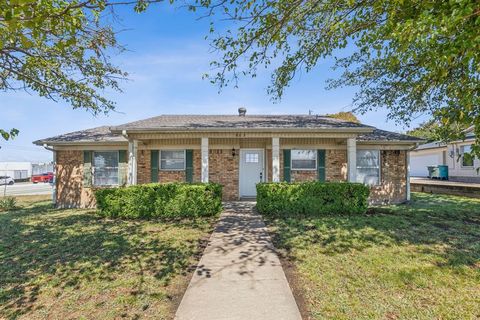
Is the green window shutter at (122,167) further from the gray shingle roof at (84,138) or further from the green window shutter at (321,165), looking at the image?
the green window shutter at (321,165)

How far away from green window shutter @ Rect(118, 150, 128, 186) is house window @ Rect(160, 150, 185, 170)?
5.04 ft

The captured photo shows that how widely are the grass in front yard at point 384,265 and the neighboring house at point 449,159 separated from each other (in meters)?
12.3

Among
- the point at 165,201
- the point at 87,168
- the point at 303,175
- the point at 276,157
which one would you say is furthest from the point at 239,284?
the point at 87,168

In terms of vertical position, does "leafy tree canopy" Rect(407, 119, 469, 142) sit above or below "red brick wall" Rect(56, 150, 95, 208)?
above

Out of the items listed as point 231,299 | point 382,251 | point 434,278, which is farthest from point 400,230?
point 231,299

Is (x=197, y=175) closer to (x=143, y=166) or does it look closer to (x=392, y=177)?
(x=143, y=166)

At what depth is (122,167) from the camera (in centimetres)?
1157

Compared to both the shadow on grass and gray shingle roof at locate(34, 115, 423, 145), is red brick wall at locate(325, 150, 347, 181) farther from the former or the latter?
the shadow on grass

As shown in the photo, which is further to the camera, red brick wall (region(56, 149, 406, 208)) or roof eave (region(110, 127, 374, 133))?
red brick wall (region(56, 149, 406, 208))

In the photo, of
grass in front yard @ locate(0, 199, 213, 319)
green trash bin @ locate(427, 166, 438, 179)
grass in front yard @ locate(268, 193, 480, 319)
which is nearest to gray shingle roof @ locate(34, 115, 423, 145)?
grass in front yard @ locate(268, 193, 480, 319)

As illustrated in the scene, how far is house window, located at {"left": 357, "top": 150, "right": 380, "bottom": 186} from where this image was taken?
1180 centimetres

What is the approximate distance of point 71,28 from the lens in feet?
10.2

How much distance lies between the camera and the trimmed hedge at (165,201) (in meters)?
8.51

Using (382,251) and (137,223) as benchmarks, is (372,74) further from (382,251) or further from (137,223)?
(137,223)
